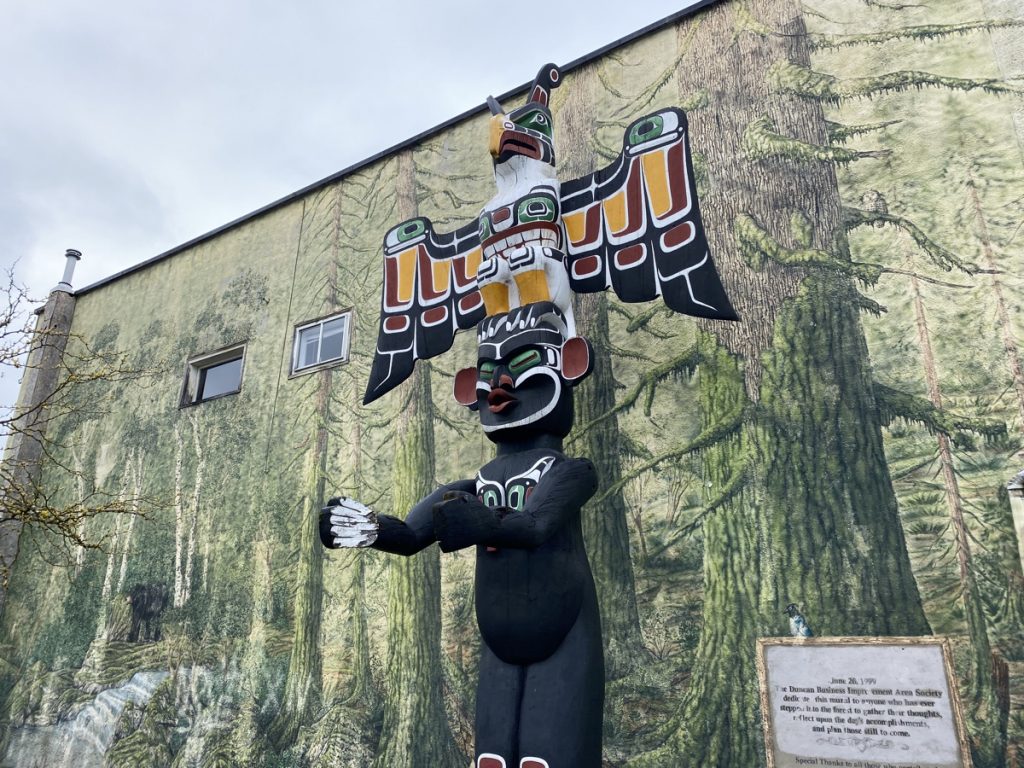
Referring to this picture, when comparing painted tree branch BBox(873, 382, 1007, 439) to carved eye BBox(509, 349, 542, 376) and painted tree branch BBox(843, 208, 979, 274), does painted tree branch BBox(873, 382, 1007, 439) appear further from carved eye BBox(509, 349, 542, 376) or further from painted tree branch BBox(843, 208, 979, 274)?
carved eye BBox(509, 349, 542, 376)

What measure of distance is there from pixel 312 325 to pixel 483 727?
4596mm

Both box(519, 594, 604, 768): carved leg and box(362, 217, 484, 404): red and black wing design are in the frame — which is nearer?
box(519, 594, 604, 768): carved leg

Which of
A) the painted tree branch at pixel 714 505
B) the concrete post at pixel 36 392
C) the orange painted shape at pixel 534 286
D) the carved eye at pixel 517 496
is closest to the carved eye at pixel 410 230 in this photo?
the orange painted shape at pixel 534 286

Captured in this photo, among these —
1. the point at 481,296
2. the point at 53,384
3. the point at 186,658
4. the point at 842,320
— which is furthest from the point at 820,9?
the point at 53,384

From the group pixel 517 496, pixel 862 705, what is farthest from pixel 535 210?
pixel 862 705

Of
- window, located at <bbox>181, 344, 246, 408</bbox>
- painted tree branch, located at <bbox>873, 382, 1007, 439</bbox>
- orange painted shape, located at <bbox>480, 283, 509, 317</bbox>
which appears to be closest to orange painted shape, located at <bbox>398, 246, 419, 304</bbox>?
orange painted shape, located at <bbox>480, 283, 509, 317</bbox>

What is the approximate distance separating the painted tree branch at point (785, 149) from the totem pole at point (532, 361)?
124cm

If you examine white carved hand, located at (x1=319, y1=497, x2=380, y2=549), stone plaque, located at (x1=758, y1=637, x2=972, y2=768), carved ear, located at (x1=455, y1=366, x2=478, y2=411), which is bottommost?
stone plaque, located at (x1=758, y1=637, x2=972, y2=768)

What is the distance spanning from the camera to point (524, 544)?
8.86 feet

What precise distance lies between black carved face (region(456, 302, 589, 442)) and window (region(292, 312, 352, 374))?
3.21 m

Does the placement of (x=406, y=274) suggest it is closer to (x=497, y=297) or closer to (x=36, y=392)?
(x=497, y=297)

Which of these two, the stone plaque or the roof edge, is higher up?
the roof edge

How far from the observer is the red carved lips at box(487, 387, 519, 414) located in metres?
3.25

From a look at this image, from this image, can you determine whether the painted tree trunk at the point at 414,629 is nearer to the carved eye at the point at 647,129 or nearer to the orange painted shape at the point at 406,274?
the orange painted shape at the point at 406,274
